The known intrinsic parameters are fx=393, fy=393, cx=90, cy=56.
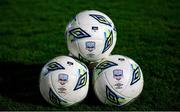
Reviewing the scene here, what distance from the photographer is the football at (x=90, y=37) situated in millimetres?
7473

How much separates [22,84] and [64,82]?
68.3 inches

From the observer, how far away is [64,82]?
692 centimetres

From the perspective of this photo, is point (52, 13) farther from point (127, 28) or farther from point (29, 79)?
point (29, 79)

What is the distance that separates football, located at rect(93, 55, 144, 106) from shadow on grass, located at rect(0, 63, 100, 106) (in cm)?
44

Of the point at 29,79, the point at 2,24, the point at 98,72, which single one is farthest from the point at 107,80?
the point at 2,24

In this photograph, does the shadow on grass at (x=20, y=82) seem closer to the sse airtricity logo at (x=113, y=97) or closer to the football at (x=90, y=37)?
the football at (x=90, y=37)

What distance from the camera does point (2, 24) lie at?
1256cm

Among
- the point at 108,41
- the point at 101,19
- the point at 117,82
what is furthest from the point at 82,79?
the point at 101,19

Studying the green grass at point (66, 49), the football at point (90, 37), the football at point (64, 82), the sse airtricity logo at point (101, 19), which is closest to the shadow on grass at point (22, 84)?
the green grass at point (66, 49)

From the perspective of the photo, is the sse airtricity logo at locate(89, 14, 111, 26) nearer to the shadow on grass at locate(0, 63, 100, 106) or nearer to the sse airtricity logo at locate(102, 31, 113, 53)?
the sse airtricity logo at locate(102, 31, 113, 53)

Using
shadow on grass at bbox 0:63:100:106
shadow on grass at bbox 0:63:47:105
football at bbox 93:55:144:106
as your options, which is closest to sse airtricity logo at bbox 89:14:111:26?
football at bbox 93:55:144:106

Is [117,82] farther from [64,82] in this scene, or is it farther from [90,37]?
[90,37]

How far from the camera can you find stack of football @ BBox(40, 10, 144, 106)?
7.00 metres

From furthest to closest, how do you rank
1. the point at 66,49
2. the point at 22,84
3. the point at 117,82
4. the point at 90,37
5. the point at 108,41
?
the point at 66,49 < the point at 22,84 < the point at 108,41 < the point at 90,37 < the point at 117,82
